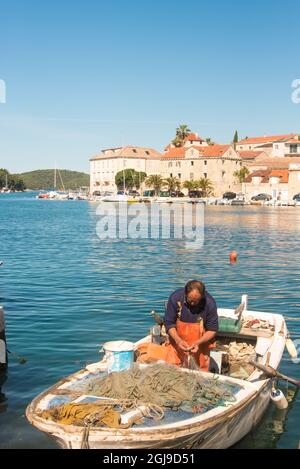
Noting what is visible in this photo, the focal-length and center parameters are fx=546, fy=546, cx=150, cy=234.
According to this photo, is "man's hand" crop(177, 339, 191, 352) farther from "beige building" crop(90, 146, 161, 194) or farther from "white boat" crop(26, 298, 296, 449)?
"beige building" crop(90, 146, 161, 194)

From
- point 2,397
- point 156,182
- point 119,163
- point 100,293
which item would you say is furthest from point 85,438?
point 119,163

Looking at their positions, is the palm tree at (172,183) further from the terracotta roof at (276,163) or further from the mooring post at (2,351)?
the mooring post at (2,351)

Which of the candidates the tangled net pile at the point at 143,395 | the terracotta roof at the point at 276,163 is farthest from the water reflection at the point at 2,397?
the terracotta roof at the point at 276,163

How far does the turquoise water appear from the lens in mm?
10719

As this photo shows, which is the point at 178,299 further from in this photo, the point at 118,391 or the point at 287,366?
the point at 287,366

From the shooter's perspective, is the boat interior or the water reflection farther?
the water reflection

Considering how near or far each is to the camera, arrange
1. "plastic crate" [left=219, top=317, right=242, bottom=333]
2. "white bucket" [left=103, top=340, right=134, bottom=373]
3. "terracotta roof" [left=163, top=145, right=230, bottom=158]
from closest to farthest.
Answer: "white bucket" [left=103, top=340, right=134, bottom=373]
"plastic crate" [left=219, top=317, right=242, bottom=333]
"terracotta roof" [left=163, top=145, right=230, bottom=158]

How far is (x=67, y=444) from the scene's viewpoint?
7016 mm

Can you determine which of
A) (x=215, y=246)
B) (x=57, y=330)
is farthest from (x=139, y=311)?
(x=215, y=246)

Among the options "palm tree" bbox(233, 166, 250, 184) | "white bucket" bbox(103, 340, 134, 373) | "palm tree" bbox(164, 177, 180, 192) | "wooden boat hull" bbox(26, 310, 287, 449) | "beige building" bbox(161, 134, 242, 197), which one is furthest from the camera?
"palm tree" bbox(164, 177, 180, 192)

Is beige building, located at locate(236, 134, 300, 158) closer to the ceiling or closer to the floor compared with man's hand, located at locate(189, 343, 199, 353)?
closer to the ceiling

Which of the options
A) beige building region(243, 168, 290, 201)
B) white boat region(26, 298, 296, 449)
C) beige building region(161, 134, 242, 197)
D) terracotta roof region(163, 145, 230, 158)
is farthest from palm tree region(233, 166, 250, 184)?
white boat region(26, 298, 296, 449)

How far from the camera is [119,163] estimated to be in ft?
545

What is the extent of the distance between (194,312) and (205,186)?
402 feet
